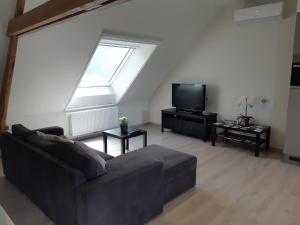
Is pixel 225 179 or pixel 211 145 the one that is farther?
pixel 211 145

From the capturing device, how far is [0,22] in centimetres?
291

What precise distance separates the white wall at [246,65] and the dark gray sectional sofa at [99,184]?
7.43ft

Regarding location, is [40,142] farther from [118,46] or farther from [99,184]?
[118,46]

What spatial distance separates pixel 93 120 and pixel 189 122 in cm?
207

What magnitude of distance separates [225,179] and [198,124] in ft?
5.94

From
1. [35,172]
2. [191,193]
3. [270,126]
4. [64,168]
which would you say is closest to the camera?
[64,168]

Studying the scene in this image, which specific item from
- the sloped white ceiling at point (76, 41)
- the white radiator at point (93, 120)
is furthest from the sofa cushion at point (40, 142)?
the white radiator at point (93, 120)

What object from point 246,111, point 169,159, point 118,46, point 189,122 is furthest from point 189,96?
point 169,159

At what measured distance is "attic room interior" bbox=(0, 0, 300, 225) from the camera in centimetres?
210

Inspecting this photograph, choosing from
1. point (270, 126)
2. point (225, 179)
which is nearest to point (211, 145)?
point (270, 126)

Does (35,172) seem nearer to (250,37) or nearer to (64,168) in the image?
(64,168)

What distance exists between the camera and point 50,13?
2.25 metres

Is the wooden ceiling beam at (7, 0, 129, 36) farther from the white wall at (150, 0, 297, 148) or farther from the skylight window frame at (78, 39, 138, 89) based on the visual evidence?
the white wall at (150, 0, 297, 148)

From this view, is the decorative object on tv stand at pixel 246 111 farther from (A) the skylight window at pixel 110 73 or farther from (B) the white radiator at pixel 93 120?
(B) the white radiator at pixel 93 120
